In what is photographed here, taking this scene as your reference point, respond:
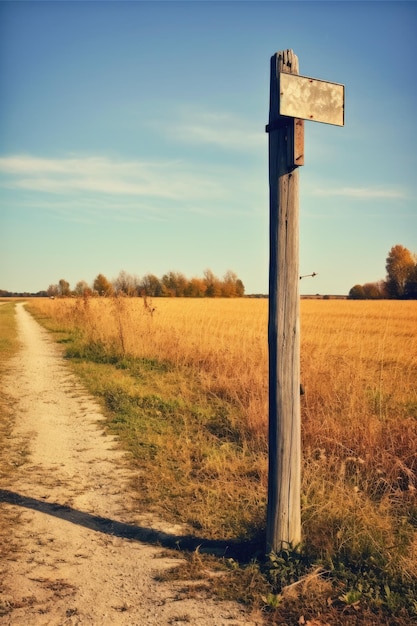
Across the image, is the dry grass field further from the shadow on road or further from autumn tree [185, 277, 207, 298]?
autumn tree [185, 277, 207, 298]

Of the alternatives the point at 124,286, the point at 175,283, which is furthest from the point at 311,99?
the point at 175,283

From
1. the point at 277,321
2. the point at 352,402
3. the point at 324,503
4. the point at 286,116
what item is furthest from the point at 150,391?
the point at 286,116

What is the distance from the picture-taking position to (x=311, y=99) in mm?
3408

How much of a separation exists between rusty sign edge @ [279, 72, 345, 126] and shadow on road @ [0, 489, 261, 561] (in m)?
3.07

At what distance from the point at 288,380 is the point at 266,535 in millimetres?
1111

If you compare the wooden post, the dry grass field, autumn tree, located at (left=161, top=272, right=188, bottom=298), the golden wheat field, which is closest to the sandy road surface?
the dry grass field

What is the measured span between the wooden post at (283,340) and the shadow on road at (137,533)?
31 cm

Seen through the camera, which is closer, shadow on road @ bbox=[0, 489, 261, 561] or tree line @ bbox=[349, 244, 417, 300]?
shadow on road @ bbox=[0, 489, 261, 561]

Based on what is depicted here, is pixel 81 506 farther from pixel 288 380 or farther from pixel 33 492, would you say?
pixel 288 380

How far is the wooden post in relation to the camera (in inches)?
137

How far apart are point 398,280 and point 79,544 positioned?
67167 millimetres

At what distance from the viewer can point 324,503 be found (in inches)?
161

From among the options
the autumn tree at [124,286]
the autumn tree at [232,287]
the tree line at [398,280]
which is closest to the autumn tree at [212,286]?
the autumn tree at [232,287]

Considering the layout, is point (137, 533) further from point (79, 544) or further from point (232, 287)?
point (232, 287)
